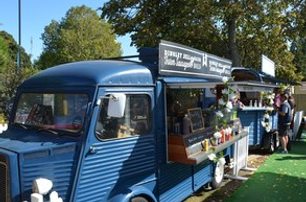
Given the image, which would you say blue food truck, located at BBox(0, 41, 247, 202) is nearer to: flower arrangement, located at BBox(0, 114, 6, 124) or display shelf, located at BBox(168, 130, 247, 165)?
display shelf, located at BBox(168, 130, 247, 165)

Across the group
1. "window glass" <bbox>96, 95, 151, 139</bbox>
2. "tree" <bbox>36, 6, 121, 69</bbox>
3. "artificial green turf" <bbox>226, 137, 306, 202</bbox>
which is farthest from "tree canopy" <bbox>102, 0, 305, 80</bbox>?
"tree" <bbox>36, 6, 121, 69</bbox>

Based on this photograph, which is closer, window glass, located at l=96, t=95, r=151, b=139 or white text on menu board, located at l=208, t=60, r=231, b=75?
window glass, located at l=96, t=95, r=151, b=139

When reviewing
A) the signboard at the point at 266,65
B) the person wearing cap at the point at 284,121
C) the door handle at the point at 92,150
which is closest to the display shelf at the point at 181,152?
the door handle at the point at 92,150

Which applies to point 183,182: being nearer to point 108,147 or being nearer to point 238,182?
point 108,147

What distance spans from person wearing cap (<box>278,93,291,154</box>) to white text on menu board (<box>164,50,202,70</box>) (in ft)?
18.4

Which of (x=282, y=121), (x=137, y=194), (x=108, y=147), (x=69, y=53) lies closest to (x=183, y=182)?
(x=137, y=194)

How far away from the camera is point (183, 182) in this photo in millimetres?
6902

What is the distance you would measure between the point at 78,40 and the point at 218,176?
47339 mm

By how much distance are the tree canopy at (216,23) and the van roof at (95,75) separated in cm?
1246

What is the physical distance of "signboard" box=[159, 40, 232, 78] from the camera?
6.20m

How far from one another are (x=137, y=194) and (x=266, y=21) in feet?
50.3

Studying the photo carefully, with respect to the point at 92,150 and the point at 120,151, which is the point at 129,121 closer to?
the point at 120,151

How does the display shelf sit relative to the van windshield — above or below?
below

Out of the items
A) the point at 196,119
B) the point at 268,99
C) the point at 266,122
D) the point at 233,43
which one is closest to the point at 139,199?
the point at 196,119
